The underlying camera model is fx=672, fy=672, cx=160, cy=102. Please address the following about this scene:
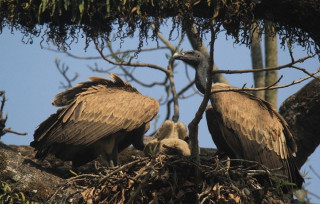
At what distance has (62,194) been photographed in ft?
28.0

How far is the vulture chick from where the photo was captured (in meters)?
9.40

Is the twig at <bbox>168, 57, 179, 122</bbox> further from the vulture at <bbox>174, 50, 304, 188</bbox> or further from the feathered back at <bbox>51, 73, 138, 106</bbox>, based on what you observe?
the vulture at <bbox>174, 50, 304, 188</bbox>

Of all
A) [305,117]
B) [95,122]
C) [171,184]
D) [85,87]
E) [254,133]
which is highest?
[85,87]

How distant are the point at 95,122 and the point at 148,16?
5.90 ft

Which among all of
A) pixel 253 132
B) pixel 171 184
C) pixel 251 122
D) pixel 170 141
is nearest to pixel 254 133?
pixel 253 132

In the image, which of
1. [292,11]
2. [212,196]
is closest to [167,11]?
[292,11]

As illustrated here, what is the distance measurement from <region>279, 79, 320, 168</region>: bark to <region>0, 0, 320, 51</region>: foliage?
77cm

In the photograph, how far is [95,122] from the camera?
1020 cm

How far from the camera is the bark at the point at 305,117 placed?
10.2 metres

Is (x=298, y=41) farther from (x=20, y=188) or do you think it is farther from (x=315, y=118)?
(x=20, y=188)

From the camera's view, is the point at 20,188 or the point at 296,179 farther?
the point at 296,179

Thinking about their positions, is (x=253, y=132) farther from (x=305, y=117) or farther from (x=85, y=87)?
(x=85, y=87)

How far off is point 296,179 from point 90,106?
3290 mm

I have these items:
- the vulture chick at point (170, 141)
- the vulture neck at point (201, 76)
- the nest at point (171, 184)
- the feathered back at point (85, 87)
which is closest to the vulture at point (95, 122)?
the feathered back at point (85, 87)
